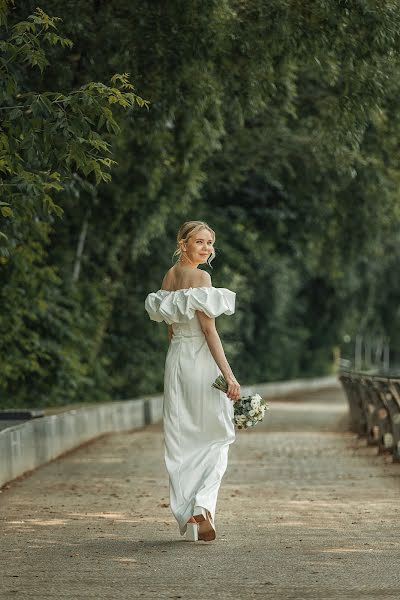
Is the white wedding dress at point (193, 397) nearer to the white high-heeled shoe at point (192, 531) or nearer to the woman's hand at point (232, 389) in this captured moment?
the white high-heeled shoe at point (192, 531)

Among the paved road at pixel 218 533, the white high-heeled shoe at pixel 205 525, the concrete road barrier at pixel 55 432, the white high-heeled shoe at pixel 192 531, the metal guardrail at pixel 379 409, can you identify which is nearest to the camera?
the paved road at pixel 218 533

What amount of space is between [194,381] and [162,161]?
12.1 m

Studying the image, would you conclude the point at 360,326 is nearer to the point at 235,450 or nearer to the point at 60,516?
the point at 235,450

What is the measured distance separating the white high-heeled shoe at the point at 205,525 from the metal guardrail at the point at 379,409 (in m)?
7.27

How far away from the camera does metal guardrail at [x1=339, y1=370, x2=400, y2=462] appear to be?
1631 centimetres

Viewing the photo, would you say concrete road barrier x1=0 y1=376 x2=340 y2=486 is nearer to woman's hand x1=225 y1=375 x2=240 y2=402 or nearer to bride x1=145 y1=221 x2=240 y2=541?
bride x1=145 y1=221 x2=240 y2=541

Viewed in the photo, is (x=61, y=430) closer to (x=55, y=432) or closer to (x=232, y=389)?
(x=55, y=432)

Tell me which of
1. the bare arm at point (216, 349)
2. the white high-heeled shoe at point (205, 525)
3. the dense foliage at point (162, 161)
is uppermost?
the dense foliage at point (162, 161)

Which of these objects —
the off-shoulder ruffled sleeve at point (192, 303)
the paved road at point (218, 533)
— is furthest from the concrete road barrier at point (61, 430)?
the off-shoulder ruffled sleeve at point (192, 303)

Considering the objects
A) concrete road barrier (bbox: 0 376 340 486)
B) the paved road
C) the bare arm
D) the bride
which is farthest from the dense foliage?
the paved road

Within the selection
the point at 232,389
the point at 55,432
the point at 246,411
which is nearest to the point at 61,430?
the point at 55,432

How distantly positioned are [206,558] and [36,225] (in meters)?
9.93

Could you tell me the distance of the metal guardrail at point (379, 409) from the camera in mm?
16312

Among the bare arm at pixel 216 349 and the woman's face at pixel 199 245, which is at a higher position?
the woman's face at pixel 199 245
